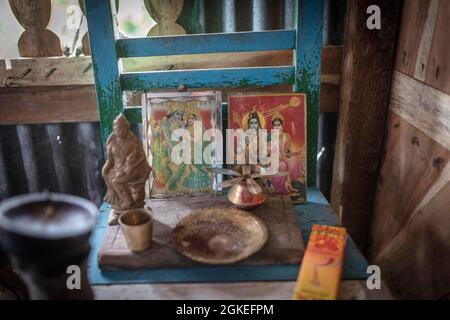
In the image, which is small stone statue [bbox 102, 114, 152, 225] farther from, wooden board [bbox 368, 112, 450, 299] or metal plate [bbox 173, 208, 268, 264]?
wooden board [bbox 368, 112, 450, 299]

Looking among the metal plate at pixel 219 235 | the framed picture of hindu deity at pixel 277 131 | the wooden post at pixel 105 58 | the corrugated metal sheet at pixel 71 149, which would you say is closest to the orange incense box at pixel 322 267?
the metal plate at pixel 219 235

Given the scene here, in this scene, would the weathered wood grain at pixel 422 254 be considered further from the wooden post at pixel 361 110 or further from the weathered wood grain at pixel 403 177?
the wooden post at pixel 361 110

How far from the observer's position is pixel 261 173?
2.07 metres

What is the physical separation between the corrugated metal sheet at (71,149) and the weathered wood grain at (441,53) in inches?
25.0

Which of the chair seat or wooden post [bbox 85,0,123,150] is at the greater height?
wooden post [bbox 85,0,123,150]

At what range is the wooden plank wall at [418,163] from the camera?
183 centimetres

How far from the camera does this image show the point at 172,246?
1.79 metres

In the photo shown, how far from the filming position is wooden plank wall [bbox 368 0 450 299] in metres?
1.83

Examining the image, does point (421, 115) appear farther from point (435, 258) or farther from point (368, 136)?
point (435, 258)

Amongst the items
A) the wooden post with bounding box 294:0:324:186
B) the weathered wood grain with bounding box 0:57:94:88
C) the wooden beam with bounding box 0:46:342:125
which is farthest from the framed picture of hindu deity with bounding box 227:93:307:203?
the weathered wood grain with bounding box 0:57:94:88

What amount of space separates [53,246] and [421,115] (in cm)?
169

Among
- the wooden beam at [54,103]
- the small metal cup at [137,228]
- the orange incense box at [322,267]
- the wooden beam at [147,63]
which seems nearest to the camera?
the orange incense box at [322,267]

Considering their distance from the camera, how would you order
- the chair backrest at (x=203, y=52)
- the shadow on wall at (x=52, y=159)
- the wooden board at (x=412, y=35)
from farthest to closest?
the shadow on wall at (x=52, y=159)
the chair backrest at (x=203, y=52)
the wooden board at (x=412, y=35)

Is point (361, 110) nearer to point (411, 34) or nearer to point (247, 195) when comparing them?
point (411, 34)
